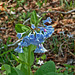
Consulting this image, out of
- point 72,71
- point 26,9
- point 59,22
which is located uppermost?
point 26,9

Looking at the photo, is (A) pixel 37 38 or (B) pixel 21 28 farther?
(B) pixel 21 28

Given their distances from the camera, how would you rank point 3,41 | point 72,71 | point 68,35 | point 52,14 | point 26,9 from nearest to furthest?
point 72,71 < point 68,35 < point 3,41 < point 52,14 < point 26,9

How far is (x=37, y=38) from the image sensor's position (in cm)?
88

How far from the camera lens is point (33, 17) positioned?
3.25ft

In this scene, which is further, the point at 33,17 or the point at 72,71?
the point at 72,71

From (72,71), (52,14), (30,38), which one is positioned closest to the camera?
(30,38)

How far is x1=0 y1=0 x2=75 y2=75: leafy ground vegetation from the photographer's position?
38.7 inches

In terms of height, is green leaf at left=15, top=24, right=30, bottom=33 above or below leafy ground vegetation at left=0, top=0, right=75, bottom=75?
above

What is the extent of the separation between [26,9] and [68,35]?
1216 mm

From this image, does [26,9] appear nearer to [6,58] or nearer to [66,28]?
[66,28]

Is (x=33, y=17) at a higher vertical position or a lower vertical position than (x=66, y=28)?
higher

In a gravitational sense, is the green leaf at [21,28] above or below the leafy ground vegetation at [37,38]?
above

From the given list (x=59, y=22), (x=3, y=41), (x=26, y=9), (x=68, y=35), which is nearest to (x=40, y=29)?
(x=68, y=35)

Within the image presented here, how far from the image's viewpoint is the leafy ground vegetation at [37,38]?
3.22 feet
